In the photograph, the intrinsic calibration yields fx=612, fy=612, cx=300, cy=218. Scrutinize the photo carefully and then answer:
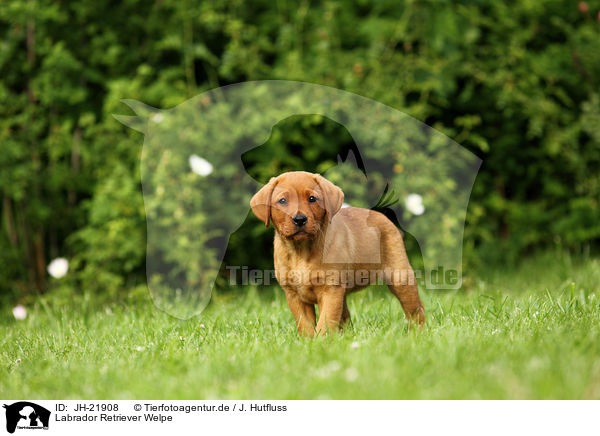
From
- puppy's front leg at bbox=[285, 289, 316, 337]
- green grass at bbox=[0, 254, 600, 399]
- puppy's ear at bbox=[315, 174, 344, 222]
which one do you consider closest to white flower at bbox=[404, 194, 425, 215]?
green grass at bbox=[0, 254, 600, 399]

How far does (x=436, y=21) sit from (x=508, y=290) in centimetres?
285

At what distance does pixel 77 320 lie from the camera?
434 cm

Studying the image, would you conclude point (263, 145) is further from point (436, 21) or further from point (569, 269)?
point (569, 269)

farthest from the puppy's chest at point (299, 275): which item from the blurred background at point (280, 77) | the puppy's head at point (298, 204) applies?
the blurred background at point (280, 77)

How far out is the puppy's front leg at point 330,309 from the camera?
299 cm

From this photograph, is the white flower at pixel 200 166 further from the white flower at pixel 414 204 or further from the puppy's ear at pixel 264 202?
the puppy's ear at pixel 264 202

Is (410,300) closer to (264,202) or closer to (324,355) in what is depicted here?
(324,355)

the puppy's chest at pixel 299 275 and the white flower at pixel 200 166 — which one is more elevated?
the white flower at pixel 200 166

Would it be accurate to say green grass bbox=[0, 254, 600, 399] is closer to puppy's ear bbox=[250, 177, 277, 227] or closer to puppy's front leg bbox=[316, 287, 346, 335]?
puppy's front leg bbox=[316, 287, 346, 335]

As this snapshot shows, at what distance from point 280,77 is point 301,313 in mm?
3369
